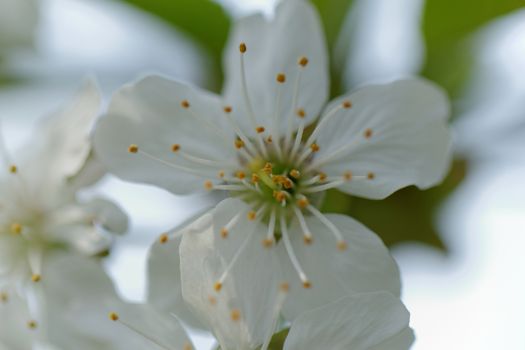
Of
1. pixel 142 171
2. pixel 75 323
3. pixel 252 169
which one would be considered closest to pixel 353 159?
pixel 252 169

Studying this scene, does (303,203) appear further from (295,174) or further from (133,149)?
(133,149)

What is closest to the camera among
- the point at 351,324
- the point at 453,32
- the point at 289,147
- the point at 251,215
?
the point at 351,324

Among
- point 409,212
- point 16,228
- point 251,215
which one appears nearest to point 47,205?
point 16,228

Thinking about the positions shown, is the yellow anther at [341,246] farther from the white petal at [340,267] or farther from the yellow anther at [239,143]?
the yellow anther at [239,143]

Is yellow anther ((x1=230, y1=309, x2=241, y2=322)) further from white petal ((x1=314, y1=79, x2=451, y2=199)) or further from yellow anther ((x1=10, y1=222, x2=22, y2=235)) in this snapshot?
yellow anther ((x1=10, y1=222, x2=22, y2=235))

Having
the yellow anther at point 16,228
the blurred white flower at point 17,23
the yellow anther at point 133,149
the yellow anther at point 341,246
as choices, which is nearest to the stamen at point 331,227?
the yellow anther at point 341,246

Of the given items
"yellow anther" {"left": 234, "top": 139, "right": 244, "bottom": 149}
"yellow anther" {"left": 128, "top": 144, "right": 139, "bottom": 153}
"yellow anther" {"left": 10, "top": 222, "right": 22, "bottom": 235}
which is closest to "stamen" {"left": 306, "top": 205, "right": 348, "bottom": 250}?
"yellow anther" {"left": 234, "top": 139, "right": 244, "bottom": 149}
